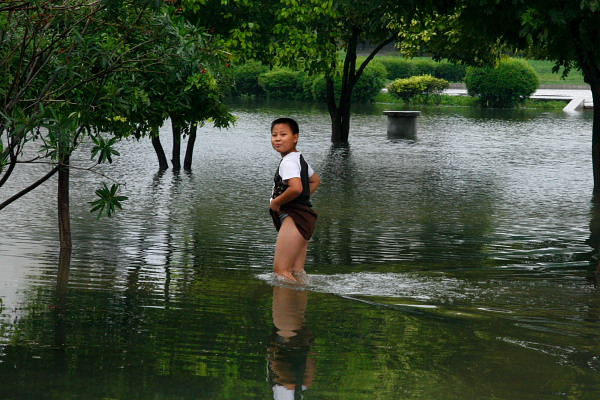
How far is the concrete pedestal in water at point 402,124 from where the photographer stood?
95.8 feet

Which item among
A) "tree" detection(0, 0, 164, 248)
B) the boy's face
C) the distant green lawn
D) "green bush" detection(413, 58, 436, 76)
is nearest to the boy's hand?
the boy's face

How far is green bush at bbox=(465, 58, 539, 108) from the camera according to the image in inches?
1796

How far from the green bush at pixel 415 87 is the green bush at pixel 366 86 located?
915mm

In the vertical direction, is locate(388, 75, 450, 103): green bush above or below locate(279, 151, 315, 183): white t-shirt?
above

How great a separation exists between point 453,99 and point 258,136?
72.7ft

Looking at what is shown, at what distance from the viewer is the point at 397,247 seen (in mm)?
10781

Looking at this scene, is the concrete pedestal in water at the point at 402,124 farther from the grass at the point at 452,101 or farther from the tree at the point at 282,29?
the grass at the point at 452,101

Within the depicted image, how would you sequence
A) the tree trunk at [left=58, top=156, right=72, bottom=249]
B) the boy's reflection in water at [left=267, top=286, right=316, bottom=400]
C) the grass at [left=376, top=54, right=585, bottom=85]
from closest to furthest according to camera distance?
the boy's reflection in water at [left=267, top=286, right=316, bottom=400] < the tree trunk at [left=58, top=156, right=72, bottom=249] < the grass at [left=376, top=54, right=585, bottom=85]

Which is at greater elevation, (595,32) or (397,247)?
(595,32)

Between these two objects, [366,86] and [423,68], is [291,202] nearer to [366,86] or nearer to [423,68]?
[366,86]

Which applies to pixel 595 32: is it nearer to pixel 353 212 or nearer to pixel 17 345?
pixel 353 212

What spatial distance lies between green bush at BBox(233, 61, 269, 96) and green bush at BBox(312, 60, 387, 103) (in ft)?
14.5

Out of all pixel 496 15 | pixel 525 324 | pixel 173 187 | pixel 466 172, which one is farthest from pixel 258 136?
pixel 525 324

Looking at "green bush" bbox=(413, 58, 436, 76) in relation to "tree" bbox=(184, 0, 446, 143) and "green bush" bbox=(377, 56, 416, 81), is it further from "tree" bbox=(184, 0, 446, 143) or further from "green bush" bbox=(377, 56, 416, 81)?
"tree" bbox=(184, 0, 446, 143)
